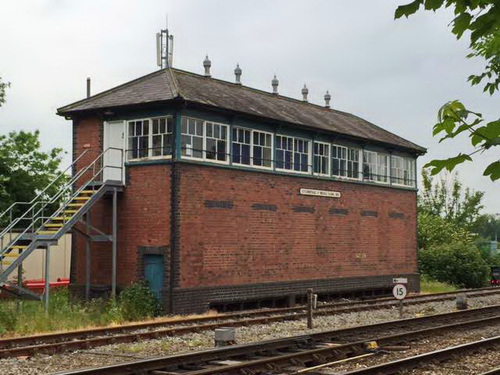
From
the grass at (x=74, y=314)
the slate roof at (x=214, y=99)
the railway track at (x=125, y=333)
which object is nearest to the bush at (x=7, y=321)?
the grass at (x=74, y=314)

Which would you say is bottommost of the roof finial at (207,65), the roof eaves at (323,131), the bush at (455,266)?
the bush at (455,266)

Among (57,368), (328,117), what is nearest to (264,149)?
(328,117)

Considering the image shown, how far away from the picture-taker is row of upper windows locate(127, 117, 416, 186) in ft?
66.6

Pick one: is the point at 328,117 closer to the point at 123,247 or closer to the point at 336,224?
the point at 336,224

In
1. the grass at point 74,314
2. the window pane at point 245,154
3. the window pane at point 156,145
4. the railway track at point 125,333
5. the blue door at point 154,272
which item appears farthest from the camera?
→ the window pane at point 245,154

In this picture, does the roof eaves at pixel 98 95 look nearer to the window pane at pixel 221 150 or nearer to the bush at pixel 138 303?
the window pane at pixel 221 150

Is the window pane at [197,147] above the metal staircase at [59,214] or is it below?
above

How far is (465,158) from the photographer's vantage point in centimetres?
267

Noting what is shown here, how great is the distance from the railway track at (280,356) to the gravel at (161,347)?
4.22 feet

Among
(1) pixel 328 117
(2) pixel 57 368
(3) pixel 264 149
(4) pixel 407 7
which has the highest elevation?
(1) pixel 328 117

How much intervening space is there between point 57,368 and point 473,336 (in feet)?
27.5

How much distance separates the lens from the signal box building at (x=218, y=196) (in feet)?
65.1

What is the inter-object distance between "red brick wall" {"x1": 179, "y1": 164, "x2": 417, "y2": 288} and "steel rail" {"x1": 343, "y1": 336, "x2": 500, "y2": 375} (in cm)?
909

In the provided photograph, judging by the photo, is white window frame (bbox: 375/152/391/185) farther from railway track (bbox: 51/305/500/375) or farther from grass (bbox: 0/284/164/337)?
railway track (bbox: 51/305/500/375)
